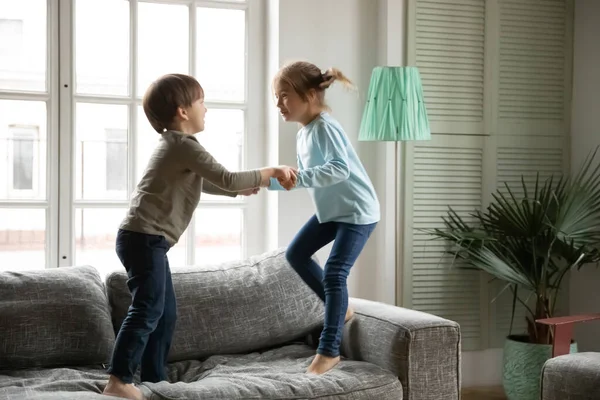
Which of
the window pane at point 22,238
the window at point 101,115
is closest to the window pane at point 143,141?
the window at point 101,115

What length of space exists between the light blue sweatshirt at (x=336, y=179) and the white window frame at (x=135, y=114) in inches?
28.9

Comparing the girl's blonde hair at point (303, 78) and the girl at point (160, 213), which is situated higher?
the girl's blonde hair at point (303, 78)

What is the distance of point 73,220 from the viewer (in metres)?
3.44

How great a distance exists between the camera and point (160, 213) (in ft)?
8.38

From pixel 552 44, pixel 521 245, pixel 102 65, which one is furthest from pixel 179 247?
pixel 552 44

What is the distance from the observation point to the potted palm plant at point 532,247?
3572mm

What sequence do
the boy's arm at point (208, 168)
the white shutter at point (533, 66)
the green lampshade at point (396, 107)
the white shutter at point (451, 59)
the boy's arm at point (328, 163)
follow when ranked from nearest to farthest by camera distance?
the boy's arm at point (208, 168) < the boy's arm at point (328, 163) < the green lampshade at point (396, 107) < the white shutter at point (451, 59) < the white shutter at point (533, 66)

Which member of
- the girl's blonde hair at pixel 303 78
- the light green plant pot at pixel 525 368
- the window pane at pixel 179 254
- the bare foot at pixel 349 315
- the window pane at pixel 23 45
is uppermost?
the window pane at pixel 23 45

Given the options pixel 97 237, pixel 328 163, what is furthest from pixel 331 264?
pixel 97 237

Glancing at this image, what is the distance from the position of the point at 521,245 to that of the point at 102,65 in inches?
78.3

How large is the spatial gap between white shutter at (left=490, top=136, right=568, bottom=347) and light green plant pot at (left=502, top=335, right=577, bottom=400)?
344mm

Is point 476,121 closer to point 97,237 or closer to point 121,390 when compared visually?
point 97,237

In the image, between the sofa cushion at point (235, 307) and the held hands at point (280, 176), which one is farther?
the sofa cushion at point (235, 307)

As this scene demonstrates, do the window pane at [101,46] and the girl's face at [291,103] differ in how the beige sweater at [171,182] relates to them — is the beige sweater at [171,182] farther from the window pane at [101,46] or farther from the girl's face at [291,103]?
the window pane at [101,46]
